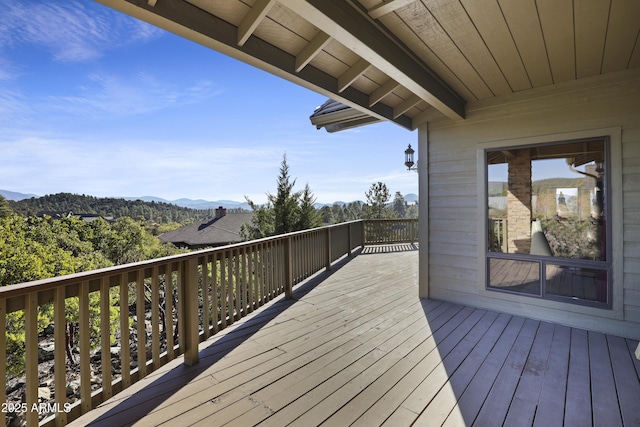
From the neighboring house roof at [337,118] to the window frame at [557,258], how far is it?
5.29ft

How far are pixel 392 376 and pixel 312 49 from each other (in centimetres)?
259

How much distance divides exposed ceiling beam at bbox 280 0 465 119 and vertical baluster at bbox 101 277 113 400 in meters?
2.01

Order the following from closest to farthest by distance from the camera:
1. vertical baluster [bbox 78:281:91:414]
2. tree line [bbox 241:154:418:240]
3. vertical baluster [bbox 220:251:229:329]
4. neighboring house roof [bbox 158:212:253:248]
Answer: vertical baluster [bbox 78:281:91:414] < vertical baluster [bbox 220:251:229:329] < tree line [bbox 241:154:418:240] < neighboring house roof [bbox 158:212:253:248]

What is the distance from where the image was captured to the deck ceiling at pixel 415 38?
5.74ft

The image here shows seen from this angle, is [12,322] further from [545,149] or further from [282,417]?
[545,149]

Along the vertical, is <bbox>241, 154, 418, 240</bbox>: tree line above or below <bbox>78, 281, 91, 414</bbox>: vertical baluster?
above

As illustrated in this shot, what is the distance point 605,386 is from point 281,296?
132 inches

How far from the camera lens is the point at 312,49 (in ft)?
7.21

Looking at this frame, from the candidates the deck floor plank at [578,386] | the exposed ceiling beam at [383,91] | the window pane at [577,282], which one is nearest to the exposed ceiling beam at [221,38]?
the exposed ceiling beam at [383,91]

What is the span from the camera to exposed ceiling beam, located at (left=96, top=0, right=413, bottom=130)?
1558 mm

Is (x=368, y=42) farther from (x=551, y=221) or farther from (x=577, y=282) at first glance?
(x=577, y=282)

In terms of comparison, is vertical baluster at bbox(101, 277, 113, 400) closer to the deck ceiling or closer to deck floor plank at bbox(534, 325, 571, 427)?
the deck ceiling

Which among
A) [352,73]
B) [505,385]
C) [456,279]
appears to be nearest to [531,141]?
[456,279]

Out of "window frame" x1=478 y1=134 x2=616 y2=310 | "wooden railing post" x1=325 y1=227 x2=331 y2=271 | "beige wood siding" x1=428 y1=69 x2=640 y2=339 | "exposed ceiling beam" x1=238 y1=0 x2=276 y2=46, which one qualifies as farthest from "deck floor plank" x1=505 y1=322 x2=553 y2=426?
"wooden railing post" x1=325 y1=227 x2=331 y2=271
